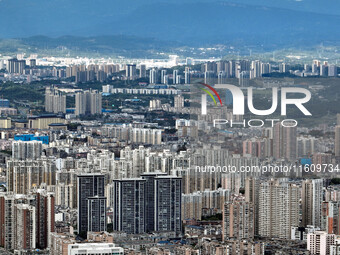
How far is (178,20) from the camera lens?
115 feet

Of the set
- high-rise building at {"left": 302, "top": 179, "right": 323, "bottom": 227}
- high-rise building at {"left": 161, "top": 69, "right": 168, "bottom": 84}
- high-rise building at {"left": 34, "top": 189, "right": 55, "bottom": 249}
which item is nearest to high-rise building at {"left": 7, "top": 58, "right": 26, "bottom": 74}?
high-rise building at {"left": 161, "top": 69, "right": 168, "bottom": 84}

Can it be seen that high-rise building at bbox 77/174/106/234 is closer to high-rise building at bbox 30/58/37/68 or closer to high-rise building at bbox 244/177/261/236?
high-rise building at bbox 244/177/261/236

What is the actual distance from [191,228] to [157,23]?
83.6 feet

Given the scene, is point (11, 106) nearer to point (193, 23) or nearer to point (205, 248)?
point (193, 23)

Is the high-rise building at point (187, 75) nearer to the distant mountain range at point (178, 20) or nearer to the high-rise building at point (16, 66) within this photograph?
the distant mountain range at point (178, 20)

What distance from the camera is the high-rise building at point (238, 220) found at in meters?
9.48

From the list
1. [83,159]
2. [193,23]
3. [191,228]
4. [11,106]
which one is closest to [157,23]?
[193,23]

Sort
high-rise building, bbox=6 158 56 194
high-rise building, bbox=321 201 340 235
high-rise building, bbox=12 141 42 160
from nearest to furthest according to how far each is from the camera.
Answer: high-rise building, bbox=321 201 340 235
high-rise building, bbox=6 158 56 194
high-rise building, bbox=12 141 42 160

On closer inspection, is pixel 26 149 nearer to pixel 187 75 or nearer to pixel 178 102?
pixel 178 102

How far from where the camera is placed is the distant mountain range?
102ft

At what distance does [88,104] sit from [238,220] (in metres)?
13.1

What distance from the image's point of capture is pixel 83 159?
1320 centimetres

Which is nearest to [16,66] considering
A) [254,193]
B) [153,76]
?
[153,76]

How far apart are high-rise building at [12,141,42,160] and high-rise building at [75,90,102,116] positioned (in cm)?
703
